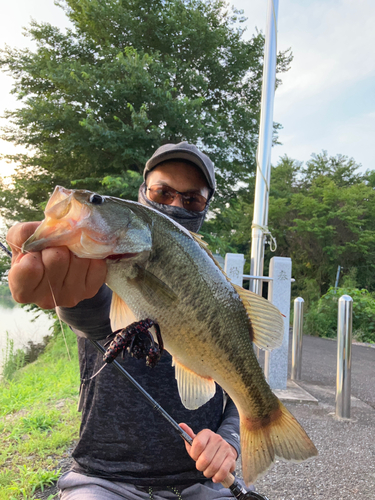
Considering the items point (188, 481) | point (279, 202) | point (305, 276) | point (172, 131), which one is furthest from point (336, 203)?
point (188, 481)

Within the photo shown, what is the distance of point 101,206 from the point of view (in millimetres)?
1119

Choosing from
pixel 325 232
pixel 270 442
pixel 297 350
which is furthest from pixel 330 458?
pixel 325 232

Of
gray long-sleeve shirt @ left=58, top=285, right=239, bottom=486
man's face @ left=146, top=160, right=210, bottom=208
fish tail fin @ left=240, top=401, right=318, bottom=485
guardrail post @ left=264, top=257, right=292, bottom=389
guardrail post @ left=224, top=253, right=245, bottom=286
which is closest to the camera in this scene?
fish tail fin @ left=240, top=401, right=318, bottom=485

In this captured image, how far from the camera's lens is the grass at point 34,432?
8.80 ft

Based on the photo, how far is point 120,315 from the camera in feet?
3.94

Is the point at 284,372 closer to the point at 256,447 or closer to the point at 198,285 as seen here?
the point at 256,447

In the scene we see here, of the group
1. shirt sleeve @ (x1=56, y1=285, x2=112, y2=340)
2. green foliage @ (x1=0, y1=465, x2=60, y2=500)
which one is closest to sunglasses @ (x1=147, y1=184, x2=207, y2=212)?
shirt sleeve @ (x1=56, y1=285, x2=112, y2=340)

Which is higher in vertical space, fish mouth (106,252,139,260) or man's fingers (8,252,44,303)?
fish mouth (106,252,139,260)

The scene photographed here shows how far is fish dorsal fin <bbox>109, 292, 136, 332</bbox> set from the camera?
3.89 feet

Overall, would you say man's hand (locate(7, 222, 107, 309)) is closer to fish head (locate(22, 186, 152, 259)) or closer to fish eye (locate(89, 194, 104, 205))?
fish head (locate(22, 186, 152, 259))

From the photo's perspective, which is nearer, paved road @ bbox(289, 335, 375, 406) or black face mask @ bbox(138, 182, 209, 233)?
black face mask @ bbox(138, 182, 209, 233)

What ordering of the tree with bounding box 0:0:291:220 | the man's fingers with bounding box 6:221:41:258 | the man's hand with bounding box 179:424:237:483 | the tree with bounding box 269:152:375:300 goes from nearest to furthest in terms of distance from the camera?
the man's fingers with bounding box 6:221:41:258
the man's hand with bounding box 179:424:237:483
the tree with bounding box 0:0:291:220
the tree with bounding box 269:152:375:300

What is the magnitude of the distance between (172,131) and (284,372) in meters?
7.89

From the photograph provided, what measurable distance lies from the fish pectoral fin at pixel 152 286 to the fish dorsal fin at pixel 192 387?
10.6 inches
